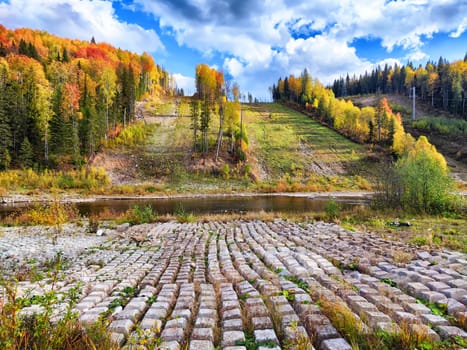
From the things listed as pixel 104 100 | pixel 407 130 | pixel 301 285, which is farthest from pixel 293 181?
pixel 407 130

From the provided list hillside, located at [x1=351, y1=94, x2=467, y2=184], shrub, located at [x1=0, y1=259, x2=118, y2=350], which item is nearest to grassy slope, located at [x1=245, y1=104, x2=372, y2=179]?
hillside, located at [x1=351, y1=94, x2=467, y2=184]

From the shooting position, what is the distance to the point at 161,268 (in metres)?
6.79

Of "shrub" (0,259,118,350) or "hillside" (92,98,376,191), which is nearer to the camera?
"shrub" (0,259,118,350)

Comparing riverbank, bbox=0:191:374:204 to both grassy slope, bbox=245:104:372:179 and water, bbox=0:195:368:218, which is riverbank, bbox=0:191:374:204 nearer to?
water, bbox=0:195:368:218

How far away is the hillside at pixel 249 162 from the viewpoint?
4362 cm

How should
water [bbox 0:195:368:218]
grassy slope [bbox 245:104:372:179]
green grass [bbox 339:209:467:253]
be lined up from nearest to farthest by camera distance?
1. green grass [bbox 339:209:467:253]
2. water [bbox 0:195:368:218]
3. grassy slope [bbox 245:104:372:179]

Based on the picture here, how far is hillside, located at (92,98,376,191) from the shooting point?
43.6 m

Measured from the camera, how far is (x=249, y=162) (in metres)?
50.4

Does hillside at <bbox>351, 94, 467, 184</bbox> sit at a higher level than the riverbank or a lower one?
higher

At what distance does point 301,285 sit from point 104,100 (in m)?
55.9

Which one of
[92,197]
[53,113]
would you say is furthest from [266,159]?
[53,113]

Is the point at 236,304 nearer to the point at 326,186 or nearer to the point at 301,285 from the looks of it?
the point at 301,285

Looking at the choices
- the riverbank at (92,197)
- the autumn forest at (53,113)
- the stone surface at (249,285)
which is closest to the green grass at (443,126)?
the riverbank at (92,197)

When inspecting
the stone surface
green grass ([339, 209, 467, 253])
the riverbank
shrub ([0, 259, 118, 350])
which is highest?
shrub ([0, 259, 118, 350])
